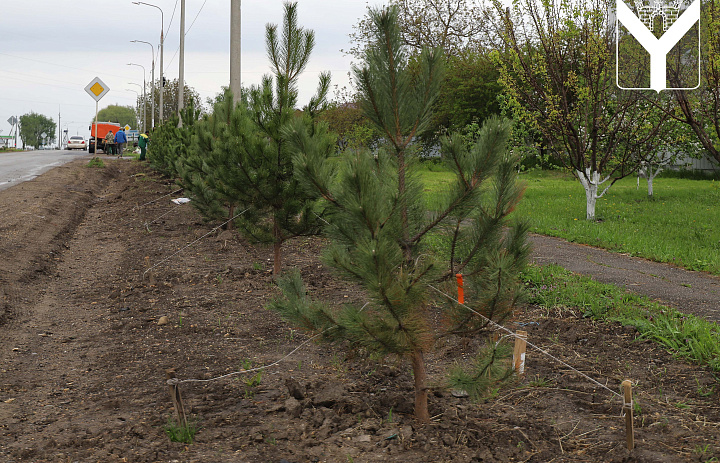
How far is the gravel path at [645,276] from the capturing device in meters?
5.73

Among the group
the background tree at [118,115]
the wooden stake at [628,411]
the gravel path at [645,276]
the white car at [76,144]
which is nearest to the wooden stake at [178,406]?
the wooden stake at [628,411]

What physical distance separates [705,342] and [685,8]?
7758 millimetres

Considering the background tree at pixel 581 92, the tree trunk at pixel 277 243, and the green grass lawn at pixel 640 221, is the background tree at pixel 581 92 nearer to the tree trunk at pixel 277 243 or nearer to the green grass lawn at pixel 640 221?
the green grass lawn at pixel 640 221

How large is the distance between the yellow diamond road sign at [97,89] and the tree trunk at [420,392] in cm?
2604

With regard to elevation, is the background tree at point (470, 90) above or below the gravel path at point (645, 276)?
above

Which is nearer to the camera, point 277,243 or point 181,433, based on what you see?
point 181,433

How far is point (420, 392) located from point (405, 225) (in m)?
0.90

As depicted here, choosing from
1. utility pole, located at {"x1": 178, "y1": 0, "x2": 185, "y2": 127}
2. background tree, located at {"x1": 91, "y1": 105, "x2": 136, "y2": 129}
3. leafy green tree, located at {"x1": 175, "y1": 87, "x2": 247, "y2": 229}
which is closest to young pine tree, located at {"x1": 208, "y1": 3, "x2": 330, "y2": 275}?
leafy green tree, located at {"x1": 175, "y1": 87, "x2": 247, "y2": 229}

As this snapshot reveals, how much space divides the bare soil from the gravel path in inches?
46.0

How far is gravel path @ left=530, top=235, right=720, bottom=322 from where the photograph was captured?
225 inches

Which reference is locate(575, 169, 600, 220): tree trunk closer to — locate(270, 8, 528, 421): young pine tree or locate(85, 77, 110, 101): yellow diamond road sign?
locate(270, 8, 528, 421): young pine tree

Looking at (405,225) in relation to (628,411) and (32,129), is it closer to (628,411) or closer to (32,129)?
(628,411)

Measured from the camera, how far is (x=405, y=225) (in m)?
3.34

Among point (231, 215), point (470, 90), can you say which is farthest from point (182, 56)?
point (231, 215)
